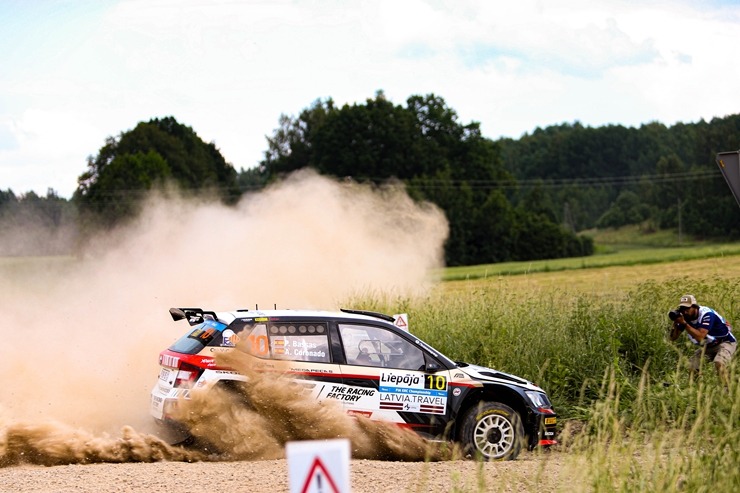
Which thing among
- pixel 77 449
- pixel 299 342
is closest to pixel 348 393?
pixel 299 342

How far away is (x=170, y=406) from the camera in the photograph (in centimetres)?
1134

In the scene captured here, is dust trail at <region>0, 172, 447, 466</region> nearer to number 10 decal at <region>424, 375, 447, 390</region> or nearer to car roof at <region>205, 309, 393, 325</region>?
car roof at <region>205, 309, 393, 325</region>

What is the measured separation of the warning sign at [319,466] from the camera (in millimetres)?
4457

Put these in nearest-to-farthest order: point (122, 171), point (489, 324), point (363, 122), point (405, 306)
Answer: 1. point (489, 324)
2. point (405, 306)
3. point (122, 171)
4. point (363, 122)

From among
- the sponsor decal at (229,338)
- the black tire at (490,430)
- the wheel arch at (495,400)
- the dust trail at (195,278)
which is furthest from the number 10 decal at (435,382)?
the dust trail at (195,278)

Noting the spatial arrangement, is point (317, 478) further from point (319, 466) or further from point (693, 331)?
point (693, 331)

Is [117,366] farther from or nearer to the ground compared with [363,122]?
nearer to the ground

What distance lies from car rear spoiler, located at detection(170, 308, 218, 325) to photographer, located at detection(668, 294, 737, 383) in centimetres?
694

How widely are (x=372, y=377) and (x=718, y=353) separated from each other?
233 inches

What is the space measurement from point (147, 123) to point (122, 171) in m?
13.7

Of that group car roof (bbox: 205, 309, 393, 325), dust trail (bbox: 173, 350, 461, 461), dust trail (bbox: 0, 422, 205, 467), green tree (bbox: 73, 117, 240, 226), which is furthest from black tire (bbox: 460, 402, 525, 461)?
green tree (bbox: 73, 117, 240, 226)

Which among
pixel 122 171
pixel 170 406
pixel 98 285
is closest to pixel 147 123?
pixel 122 171

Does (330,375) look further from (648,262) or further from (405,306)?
(648,262)

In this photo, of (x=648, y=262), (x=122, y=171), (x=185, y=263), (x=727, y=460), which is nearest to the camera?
(x=727, y=460)
